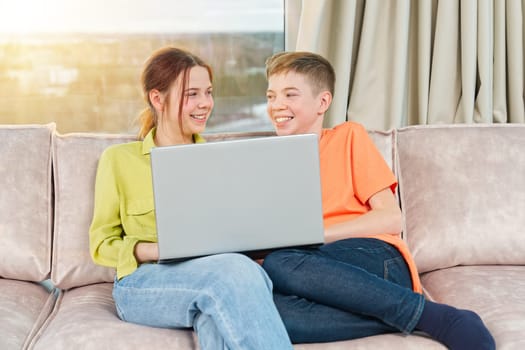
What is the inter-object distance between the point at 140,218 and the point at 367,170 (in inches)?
23.5

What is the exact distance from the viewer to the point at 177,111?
2.04 metres

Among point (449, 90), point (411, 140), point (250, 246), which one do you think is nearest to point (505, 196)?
point (411, 140)

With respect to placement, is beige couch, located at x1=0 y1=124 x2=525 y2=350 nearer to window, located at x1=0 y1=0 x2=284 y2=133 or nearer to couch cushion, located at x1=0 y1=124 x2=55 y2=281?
couch cushion, located at x1=0 y1=124 x2=55 y2=281

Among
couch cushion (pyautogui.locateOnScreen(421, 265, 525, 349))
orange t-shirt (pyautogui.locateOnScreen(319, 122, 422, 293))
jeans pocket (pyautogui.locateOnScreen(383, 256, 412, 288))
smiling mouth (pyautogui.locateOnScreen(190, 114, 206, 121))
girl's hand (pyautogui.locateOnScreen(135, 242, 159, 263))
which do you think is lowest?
couch cushion (pyautogui.locateOnScreen(421, 265, 525, 349))

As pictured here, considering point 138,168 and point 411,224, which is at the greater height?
point 138,168

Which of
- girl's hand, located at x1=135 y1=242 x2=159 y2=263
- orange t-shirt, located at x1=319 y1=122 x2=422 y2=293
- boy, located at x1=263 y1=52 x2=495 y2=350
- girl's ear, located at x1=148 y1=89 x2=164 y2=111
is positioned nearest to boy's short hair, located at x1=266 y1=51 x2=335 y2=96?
boy, located at x1=263 y1=52 x2=495 y2=350

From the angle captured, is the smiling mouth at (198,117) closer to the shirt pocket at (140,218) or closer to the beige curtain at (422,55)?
the shirt pocket at (140,218)

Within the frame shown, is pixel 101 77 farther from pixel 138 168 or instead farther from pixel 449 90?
pixel 449 90

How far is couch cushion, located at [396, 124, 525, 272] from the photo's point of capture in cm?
214

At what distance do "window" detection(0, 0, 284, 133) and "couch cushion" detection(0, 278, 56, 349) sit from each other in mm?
918

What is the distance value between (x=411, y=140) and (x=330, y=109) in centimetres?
38

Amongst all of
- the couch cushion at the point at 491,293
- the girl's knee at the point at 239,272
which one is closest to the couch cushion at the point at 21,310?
the girl's knee at the point at 239,272

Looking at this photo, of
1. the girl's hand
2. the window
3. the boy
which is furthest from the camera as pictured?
the window

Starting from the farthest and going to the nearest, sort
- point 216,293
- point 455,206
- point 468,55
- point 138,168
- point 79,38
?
1. point 79,38
2. point 468,55
3. point 455,206
4. point 138,168
5. point 216,293
